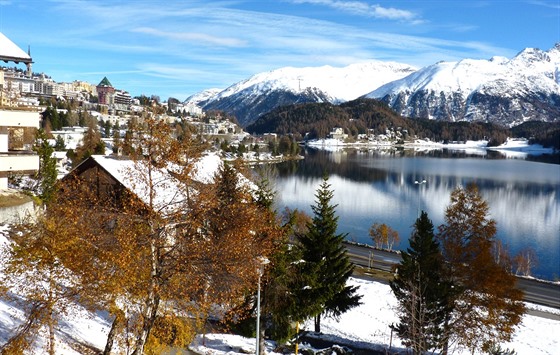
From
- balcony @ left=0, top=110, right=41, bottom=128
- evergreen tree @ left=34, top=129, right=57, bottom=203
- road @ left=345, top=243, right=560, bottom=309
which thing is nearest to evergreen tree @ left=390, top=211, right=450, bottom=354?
road @ left=345, top=243, right=560, bottom=309

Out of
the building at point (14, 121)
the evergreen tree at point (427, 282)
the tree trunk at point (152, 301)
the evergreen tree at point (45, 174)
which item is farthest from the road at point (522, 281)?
the evergreen tree at point (45, 174)

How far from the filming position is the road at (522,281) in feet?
119

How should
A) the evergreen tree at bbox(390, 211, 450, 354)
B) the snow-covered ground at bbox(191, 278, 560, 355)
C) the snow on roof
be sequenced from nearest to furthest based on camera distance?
the snow on roof, the evergreen tree at bbox(390, 211, 450, 354), the snow-covered ground at bbox(191, 278, 560, 355)

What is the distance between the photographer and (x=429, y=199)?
84.6 m

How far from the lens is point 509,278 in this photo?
69.9 feet

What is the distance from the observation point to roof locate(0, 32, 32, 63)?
2025 centimetres

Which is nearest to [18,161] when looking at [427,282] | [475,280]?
[427,282]

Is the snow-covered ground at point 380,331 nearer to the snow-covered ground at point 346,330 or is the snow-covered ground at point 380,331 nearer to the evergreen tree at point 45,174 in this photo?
the snow-covered ground at point 346,330

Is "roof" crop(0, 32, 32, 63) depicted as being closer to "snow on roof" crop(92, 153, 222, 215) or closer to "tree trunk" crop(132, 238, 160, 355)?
"snow on roof" crop(92, 153, 222, 215)

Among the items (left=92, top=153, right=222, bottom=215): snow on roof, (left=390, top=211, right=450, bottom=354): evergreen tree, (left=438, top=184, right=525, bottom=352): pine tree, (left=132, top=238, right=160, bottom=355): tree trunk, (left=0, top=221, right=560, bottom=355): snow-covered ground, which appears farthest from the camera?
(left=390, top=211, right=450, bottom=354): evergreen tree

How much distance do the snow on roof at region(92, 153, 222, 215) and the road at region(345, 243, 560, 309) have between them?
14.0 m

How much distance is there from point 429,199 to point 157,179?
7542cm

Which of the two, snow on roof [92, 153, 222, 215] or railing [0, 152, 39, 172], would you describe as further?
railing [0, 152, 39, 172]

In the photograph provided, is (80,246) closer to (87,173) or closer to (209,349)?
(209,349)
